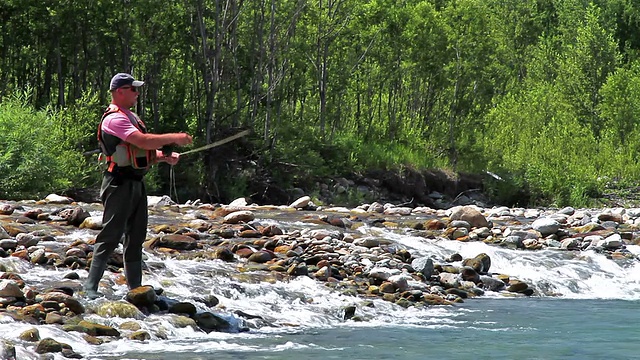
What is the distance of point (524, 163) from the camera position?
26.4 metres

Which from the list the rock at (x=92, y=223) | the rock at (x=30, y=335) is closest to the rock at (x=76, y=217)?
the rock at (x=92, y=223)

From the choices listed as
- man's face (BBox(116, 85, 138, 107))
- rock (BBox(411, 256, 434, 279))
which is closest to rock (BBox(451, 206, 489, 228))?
rock (BBox(411, 256, 434, 279))

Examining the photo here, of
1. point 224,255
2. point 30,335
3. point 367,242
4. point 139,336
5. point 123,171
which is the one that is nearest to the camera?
point 30,335

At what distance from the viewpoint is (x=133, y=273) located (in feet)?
24.7

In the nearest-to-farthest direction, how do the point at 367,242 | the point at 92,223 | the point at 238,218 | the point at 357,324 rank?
the point at 357,324 < the point at 92,223 < the point at 367,242 < the point at 238,218

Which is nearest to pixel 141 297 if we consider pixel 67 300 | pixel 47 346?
pixel 67 300

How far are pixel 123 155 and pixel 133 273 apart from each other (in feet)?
3.45

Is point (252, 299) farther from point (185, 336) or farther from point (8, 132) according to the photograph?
point (8, 132)

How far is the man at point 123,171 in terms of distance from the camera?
6938 millimetres

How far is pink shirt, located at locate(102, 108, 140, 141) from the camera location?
22.6 ft

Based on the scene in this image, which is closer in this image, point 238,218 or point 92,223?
point 92,223

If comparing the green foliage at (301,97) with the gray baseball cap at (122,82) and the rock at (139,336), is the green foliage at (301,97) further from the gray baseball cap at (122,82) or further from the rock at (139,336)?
the rock at (139,336)

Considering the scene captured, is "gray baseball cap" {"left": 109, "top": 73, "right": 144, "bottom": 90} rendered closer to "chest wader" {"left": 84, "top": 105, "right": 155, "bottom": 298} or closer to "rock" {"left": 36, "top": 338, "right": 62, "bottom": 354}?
"chest wader" {"left": 84, "top": 105, "right": 155, "bottom": 298}

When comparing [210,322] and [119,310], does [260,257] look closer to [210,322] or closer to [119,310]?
[210,322]
